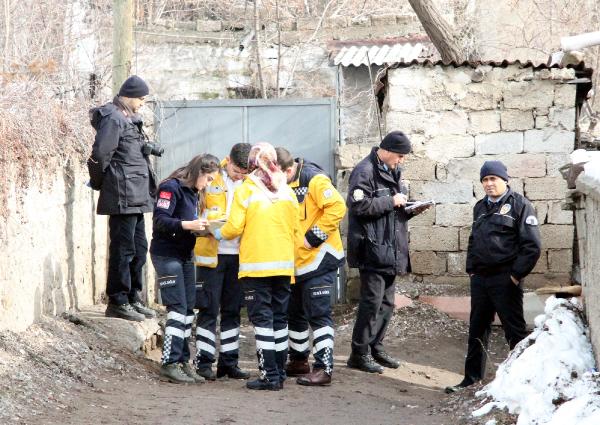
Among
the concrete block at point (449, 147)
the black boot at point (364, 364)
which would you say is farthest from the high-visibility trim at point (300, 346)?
the concrete block at point (449, 147)

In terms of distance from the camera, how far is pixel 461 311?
32.4ft

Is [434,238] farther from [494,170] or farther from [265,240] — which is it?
[265,240]

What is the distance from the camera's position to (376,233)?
7.81m

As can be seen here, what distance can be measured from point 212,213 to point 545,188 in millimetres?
4320

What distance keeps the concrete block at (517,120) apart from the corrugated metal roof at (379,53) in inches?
206

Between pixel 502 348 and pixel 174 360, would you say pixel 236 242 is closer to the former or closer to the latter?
pixel 174 360

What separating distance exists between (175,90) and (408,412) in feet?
34.8

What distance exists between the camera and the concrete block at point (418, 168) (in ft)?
33.4

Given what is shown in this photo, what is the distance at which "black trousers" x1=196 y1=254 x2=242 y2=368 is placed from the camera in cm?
723

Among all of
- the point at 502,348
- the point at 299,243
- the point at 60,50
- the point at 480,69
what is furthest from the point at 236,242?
the point at 60,50

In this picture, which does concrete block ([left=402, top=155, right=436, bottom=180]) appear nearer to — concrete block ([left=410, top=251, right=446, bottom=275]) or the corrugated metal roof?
concrete block ([left=410, top=251, right=446, bottom=275])

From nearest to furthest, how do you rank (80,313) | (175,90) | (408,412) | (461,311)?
(408,412) → (80,313) → (461,311) → (175,90)

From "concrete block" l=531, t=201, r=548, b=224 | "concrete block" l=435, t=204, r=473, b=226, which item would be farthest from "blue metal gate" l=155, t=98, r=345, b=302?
"concrete block" l=531, t=201, r=548, b=224

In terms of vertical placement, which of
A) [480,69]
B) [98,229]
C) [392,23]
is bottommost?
[98,229]
